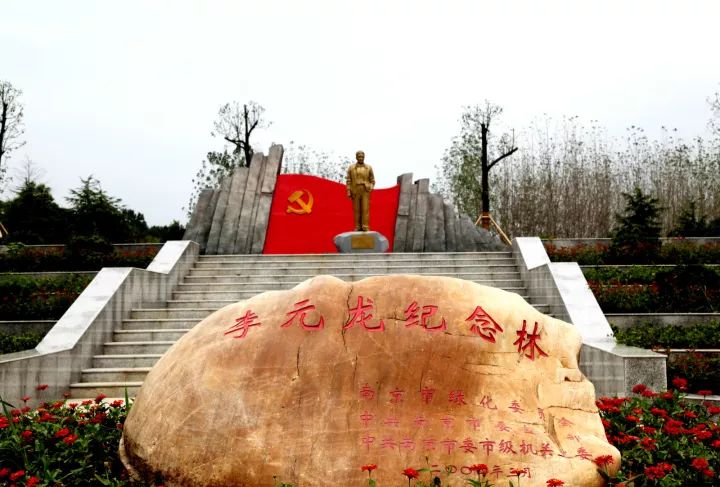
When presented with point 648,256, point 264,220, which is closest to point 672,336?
point 648,256

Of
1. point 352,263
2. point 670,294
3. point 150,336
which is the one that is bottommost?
point 150,336

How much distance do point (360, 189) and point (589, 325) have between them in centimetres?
622

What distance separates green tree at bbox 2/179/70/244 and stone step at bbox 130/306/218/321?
8314 mm

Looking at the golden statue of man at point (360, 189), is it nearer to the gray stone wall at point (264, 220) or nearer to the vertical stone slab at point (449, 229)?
the gray stone wall at point (264, 220)

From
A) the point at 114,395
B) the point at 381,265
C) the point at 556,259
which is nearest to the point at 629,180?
the point at 556,259

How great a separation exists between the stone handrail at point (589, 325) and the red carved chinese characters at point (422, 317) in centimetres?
291

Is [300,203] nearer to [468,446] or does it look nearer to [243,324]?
[243,324]

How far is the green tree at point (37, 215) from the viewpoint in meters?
15.9

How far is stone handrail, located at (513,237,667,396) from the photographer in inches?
220

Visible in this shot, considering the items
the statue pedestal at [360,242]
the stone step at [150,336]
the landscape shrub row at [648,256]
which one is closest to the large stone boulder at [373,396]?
the stone step at [150,336]

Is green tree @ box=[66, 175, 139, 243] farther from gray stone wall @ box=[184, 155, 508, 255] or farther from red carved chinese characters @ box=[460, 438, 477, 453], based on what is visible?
red carved chinese characters @ box=[460, 438, 477, 453]

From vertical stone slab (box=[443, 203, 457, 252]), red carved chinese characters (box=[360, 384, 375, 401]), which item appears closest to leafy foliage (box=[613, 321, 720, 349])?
red carved chinese characters (box=[360, 384, 375, 401])

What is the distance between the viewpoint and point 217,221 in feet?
43.6

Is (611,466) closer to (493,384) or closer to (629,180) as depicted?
(493,384)
